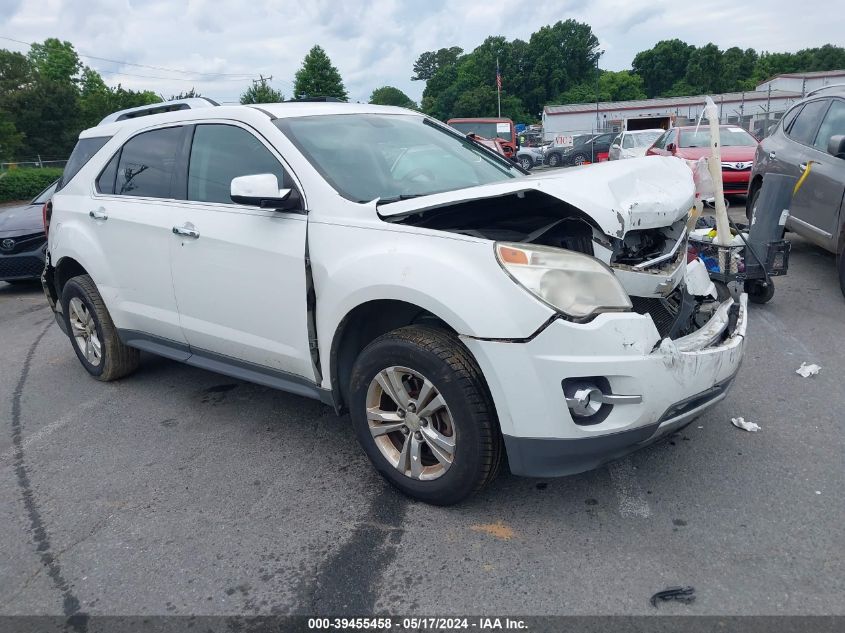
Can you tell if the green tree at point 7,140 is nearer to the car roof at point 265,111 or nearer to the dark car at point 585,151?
the dark car at point 585,151

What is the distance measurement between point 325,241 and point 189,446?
62.2 inches

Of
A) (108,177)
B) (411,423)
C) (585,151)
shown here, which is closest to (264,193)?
(411,423)

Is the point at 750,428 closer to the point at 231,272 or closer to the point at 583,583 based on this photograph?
the point at 583,583

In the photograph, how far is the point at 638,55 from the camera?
11269 centimetres

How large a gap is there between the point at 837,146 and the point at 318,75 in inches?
2701

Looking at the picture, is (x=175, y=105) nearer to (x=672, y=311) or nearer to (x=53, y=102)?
(x=672, y=311)

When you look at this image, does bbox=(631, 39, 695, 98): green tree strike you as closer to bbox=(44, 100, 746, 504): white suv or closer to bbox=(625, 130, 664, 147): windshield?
bbox=(625, 130, 664, 147): windshield

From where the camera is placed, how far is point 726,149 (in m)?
11.9

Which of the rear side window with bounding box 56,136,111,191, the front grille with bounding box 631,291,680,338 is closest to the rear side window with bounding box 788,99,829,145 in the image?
the front grille with bounding box 631,291,680,338

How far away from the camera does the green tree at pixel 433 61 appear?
14500 centimetres

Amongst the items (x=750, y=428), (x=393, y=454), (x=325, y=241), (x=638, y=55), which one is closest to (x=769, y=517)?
(x=750, y=428)

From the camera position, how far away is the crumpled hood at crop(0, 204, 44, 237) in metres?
8.62

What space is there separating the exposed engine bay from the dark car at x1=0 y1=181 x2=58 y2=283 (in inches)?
287

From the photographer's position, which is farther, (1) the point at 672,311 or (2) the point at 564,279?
(1) the point at 672,311
